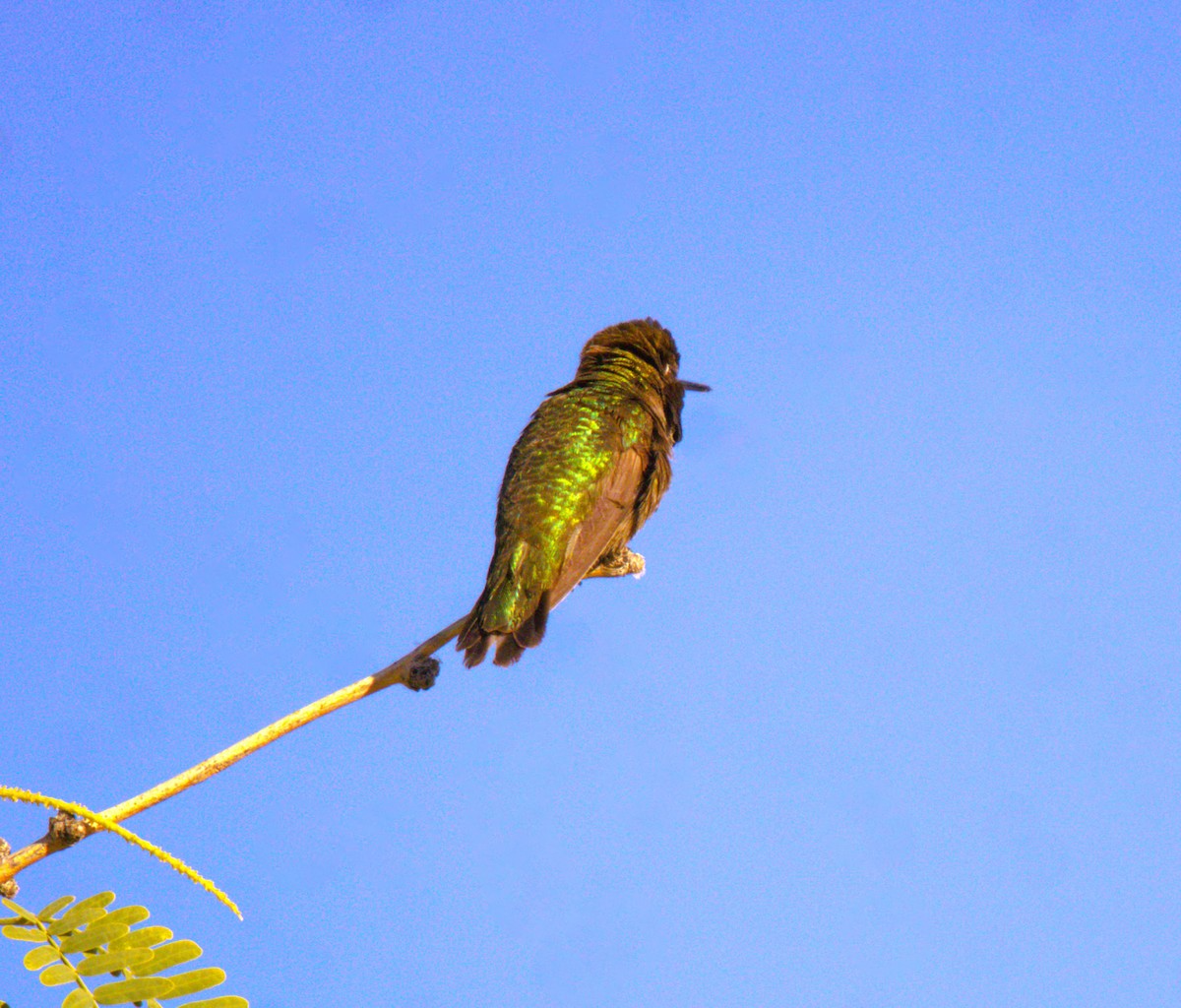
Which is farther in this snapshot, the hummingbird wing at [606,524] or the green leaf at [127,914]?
the hummingbird wing at [606,524]

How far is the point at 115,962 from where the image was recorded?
1827 millimetres

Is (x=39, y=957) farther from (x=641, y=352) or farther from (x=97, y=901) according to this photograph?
(x=641, y=352)

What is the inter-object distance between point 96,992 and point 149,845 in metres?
0.24

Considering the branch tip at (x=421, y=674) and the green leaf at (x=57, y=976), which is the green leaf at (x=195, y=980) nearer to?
the green leaf at (x=57, y=976)

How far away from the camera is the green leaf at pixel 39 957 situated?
71.6 inches

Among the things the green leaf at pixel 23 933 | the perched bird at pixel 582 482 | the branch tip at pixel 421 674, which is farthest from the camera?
the perched bird at pixel 582 482

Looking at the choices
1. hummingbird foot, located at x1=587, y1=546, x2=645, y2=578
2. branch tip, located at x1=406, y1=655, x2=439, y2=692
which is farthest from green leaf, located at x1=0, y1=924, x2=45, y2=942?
hummingbird foot, located at x1=587, y1=546, x2=645, y2=578

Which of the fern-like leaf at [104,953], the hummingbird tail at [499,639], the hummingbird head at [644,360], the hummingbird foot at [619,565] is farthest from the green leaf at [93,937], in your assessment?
the hummingbird head at [644,360]

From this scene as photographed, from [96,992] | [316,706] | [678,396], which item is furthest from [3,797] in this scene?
[678,396]

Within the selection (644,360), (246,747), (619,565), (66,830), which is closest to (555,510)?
(619,565)

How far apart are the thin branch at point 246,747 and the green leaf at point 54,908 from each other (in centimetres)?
10

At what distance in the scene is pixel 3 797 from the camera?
5.28 feet

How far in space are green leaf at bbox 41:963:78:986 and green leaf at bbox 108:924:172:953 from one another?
80 mm

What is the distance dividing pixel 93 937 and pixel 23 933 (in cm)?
10
